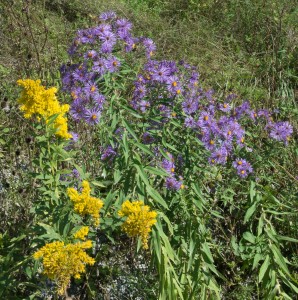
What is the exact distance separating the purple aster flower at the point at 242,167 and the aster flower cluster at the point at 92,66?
777 mm

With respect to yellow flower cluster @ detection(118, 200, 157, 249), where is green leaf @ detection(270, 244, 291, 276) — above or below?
below

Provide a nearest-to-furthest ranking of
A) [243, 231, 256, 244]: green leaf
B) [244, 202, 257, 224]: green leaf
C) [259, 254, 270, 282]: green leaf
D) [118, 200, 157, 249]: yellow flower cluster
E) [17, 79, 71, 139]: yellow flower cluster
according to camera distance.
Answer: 1. [118, 200, 157, 249]: yellow flower cluster
2. [17, 79, 71, 139]: yellow flower cluster
3. [259, 254, 270, 282]: green leaf
4. [244, 202, 257, 224]: green leaf
5. [243, 231, 256, 244]: green leaf

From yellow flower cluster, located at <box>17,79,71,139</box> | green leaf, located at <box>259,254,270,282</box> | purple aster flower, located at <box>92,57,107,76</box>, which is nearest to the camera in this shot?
yellow flower cluster, located at <box>17,79,71,139</box>

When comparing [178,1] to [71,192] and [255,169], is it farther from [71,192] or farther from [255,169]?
[71,192]

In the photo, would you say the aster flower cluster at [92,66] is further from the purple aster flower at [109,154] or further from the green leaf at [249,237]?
the green leaf at [249,237]

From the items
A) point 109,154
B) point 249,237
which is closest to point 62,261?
point 109,154

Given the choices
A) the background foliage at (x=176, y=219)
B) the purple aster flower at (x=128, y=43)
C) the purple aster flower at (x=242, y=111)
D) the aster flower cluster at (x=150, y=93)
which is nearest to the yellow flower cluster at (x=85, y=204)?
the background foliage at (x=176, y=219)

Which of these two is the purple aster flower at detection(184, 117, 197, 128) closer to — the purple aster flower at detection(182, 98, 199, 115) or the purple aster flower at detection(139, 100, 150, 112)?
the purple aster flower at detection(182, 98, 199, 115)

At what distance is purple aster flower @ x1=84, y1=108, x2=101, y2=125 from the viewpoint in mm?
2311

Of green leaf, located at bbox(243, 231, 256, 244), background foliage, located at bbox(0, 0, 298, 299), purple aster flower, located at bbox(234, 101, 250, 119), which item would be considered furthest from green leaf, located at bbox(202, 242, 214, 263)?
purple aster flower, located at bbox(234, 101, 250, 119)

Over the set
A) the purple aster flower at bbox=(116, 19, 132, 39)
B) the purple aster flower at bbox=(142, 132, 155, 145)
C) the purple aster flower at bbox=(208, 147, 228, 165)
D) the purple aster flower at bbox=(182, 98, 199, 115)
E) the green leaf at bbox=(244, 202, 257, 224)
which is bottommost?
the green leaf at bbox=(244, 202, 257, 224)

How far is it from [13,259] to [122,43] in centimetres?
112

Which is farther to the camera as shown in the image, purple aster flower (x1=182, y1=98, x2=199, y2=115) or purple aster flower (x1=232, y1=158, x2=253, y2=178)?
purple aster flower (x1=232, y1=158, x2=253, y2=178)

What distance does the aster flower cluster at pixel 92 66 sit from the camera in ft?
7.48
